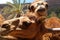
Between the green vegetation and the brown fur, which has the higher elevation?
the brown fur

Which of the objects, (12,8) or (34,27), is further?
(12,8)

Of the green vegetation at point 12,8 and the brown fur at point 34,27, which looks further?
the green vegetation at point 12,8

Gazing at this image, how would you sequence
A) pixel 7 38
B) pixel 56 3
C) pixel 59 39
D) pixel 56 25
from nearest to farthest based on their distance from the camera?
pixel 7 38, pixel 59 39, pixel 56 25, pixel 56 3

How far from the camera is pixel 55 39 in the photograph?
4.36 ft

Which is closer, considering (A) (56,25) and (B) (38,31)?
(B) (38,31)

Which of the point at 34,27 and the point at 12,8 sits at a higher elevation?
the point at 34,27

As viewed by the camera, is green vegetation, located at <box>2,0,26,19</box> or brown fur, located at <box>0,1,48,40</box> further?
green vegetation, located at <box>2,0,26,19</box>

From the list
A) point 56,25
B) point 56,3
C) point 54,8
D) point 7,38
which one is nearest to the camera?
point 7,38

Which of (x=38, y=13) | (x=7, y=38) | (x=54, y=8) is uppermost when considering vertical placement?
(x=38, y=13)

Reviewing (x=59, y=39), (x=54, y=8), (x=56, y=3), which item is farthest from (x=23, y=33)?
(x=56, y=3)

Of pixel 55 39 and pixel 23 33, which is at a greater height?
pixel 23 33

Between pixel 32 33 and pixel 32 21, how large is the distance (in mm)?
74

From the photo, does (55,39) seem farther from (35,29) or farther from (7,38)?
(7,38)

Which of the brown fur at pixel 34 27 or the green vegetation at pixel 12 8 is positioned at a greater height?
the brown fur at pixel 34 27
